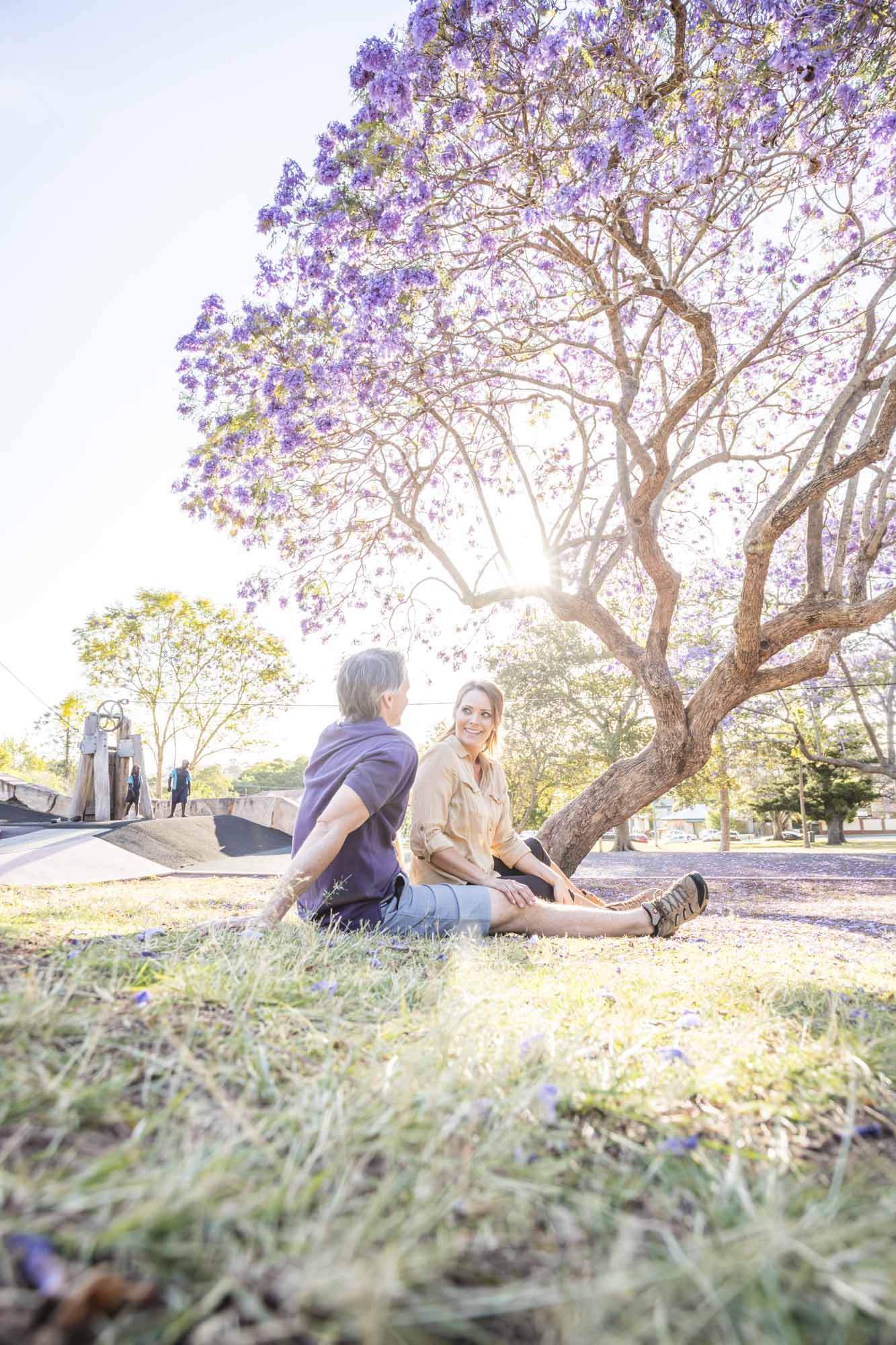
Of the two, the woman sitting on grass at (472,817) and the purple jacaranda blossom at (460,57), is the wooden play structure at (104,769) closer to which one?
the woman sitting on grass at (472,817)

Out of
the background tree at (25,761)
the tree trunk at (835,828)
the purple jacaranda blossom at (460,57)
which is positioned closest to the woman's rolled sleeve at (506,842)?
the purple jacaranda blossom at (460,57)

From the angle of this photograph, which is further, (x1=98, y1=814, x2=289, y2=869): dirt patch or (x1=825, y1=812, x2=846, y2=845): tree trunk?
(x1=825, y1=812, x2=846, y2=845): tree trunk

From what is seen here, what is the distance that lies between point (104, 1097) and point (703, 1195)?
0.81 m

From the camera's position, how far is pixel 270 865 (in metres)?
10.4

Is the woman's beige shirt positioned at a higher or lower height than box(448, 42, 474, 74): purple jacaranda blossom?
lower

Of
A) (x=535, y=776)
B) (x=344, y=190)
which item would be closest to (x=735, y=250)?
(x=344, y=190)

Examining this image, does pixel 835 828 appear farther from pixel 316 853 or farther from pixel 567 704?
pixel 316 853

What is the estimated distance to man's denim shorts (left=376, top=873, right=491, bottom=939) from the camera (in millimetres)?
2916

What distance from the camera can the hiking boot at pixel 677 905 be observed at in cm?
352

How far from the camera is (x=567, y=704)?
19.7 meters

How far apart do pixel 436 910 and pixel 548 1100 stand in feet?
6.56

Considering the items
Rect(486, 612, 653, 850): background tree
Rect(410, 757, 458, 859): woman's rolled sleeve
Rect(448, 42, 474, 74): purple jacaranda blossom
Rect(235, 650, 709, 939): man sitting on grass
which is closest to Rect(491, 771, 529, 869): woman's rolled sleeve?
Answer: Rect(410, 757, 458, 859): woman's rolled sleeve

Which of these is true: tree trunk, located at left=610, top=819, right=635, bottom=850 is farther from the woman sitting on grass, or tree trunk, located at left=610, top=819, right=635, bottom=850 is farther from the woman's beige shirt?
the woman's beige shirt

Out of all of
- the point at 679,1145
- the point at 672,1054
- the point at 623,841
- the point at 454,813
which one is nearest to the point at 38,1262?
the point at 679,1145
